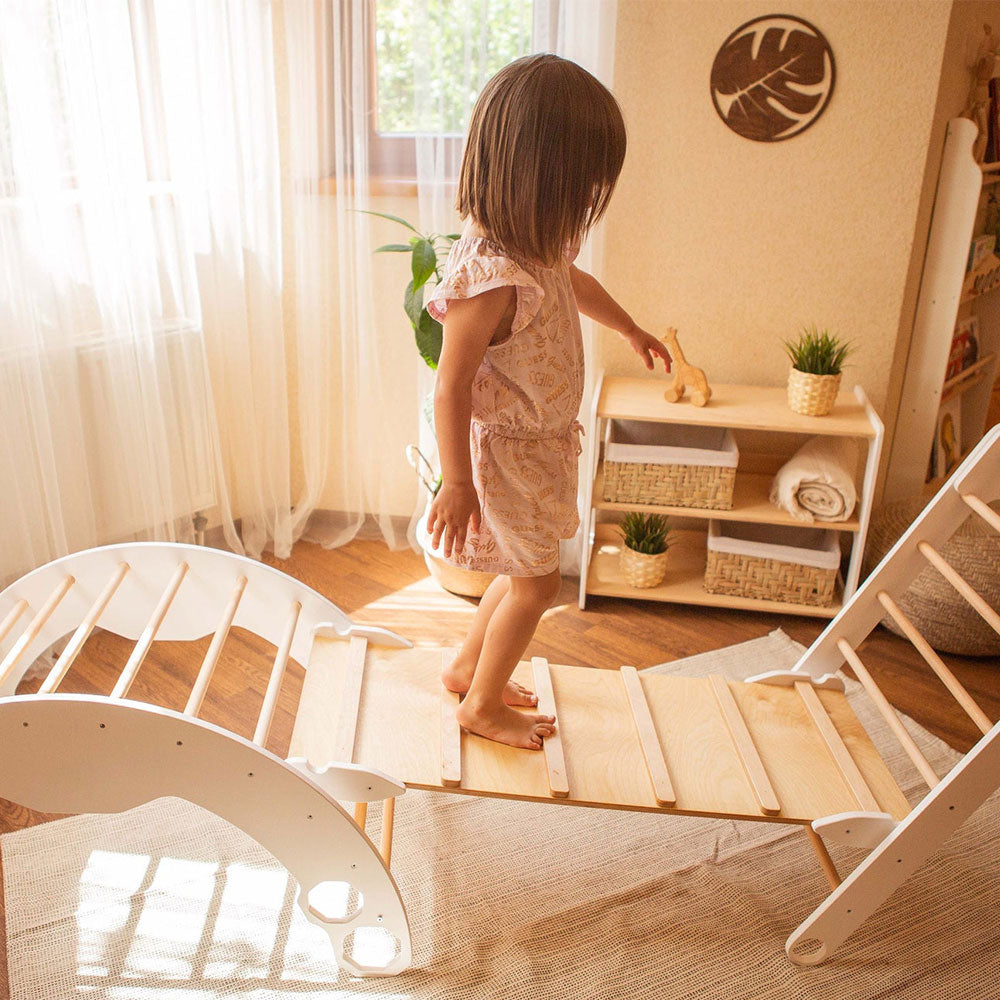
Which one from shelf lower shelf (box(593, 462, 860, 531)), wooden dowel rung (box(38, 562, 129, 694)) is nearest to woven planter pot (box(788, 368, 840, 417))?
shelf lower shelf (box(593, 462, 860, 531))

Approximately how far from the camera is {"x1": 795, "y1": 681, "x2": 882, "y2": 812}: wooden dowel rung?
1.57 meters

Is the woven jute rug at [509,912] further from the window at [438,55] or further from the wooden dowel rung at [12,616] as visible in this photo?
the window at [438,55]

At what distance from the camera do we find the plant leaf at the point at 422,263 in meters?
2.28

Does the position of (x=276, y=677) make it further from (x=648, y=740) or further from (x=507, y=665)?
(x=648, y=740)

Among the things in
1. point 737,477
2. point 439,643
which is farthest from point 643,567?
point 439,643

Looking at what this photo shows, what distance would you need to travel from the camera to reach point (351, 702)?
1723mm

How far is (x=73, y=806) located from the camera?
1.42 metres

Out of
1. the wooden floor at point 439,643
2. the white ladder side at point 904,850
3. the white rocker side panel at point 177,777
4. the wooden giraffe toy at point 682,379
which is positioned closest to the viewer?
the white rocker side panel at point 177,777

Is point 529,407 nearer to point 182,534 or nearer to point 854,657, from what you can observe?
point 854,657

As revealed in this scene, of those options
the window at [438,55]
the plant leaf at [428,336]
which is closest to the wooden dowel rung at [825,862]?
the plant leaf at [428,336]

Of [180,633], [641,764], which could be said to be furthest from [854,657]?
[180,633]

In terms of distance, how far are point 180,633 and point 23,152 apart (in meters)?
1.03

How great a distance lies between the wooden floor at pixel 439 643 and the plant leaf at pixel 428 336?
69cm

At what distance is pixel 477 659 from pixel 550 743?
210mm
